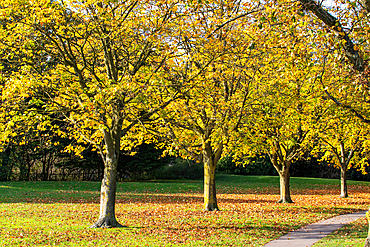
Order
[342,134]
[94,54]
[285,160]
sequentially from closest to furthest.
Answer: [94,54], [285,160], [342,134]

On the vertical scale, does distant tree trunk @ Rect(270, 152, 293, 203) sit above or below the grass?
above

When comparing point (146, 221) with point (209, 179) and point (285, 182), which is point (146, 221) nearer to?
point (209, 179)

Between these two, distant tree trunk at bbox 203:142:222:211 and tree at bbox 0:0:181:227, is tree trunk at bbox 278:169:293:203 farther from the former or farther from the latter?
tree at bbox 0:0:181:227

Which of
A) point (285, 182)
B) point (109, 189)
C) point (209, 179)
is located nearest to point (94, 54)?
point (109, 189)

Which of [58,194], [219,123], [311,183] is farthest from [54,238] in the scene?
[311,183]

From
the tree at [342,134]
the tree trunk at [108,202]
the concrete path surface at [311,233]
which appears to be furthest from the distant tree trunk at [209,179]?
the tree trunk at [108,202]

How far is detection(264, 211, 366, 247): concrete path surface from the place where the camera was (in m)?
8.57

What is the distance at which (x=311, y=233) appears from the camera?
10.0 meters

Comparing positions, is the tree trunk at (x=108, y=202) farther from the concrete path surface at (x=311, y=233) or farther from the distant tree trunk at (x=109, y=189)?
the concrete path surface at (x=311, y=233)

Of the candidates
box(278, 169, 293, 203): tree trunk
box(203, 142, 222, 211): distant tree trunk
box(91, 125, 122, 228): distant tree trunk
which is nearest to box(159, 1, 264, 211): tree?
box(203, 142, 222, 211): distant tree trunk

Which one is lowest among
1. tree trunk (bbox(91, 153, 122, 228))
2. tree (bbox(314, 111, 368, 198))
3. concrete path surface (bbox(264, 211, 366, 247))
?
concrete path surface (bbox(264, 211, 366, 247))

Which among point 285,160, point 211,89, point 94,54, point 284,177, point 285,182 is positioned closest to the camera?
point 94,54

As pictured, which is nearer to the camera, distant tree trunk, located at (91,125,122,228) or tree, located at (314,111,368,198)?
distant tree trunk, located at (91,125,122,228)

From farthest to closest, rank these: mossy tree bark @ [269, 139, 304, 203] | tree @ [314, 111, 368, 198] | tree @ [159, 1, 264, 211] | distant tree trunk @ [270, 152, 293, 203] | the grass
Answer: distant tree trunk @ [270, 152, 293, 203], mossy tree bark @ [269, 139, 304, 203], tree @ [314, 111, 368, 198], tree @ [159, 1, 264, 211], the grass
